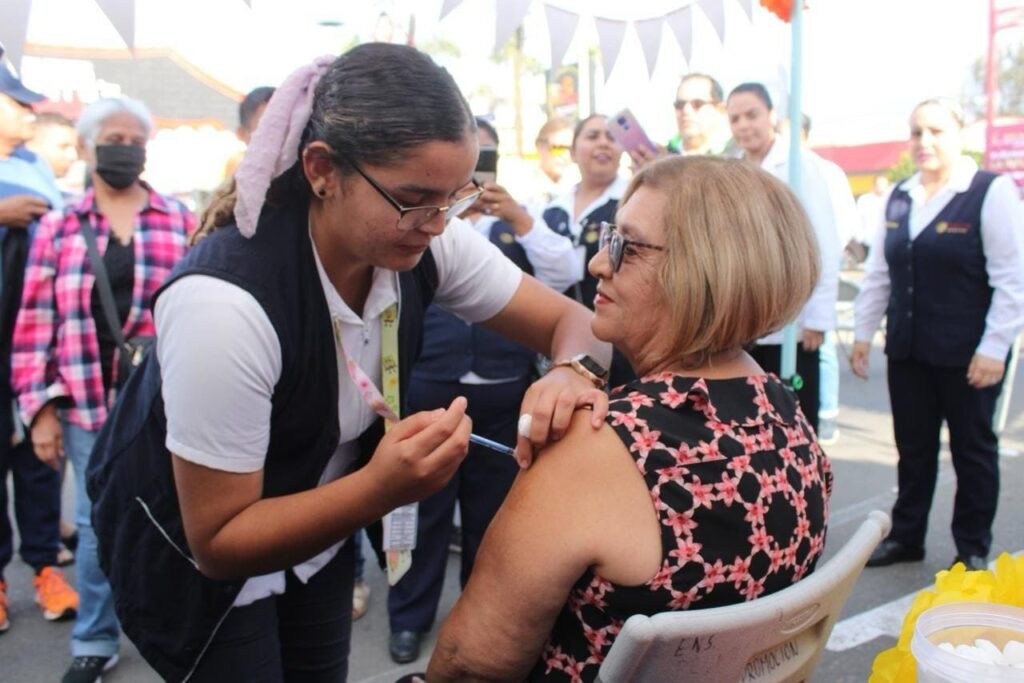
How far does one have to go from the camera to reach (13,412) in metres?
3.75

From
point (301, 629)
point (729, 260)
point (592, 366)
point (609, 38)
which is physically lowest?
point (301, 629)

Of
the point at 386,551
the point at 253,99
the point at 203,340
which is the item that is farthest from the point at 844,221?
the point at 203,340

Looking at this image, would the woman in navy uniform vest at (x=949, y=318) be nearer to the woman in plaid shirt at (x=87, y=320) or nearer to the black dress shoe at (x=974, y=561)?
the black dress shoe at (x=974, y=561)

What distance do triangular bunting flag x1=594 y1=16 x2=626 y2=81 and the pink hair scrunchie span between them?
6.38 ft

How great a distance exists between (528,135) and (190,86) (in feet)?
30.0

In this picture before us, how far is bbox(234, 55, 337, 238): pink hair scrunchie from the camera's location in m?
1.62

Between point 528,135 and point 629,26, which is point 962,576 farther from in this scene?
point 528,135

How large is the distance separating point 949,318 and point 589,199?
1.68 metres

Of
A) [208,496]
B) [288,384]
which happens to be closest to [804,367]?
[288,384]

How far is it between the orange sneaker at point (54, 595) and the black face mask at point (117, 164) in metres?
1.76

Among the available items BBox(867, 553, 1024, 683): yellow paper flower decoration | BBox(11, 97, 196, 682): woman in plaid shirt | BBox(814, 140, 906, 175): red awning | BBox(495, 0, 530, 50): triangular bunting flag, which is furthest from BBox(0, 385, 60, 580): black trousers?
BBox(814, 140, 906, 175): red awning

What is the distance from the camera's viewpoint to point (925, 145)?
3.92 m

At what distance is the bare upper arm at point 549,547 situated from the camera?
1294mm

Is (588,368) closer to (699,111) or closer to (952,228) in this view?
(952,228)
